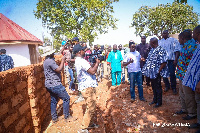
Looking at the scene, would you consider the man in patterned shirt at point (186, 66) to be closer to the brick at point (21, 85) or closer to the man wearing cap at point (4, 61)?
the brick at point (21, 85)

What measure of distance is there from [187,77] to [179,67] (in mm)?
779

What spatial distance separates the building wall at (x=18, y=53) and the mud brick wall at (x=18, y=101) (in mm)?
9519

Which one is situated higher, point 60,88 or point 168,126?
point 60,88

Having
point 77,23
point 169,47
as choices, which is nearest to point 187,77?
point 169,47

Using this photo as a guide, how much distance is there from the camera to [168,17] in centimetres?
2059

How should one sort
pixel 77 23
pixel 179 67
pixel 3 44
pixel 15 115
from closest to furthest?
pixel 15 115 → pixel 179 67 → pixel 3 44 → pixel 77 23

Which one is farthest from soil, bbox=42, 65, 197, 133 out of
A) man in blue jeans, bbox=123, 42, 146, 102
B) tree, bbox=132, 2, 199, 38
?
tree, bbox=132, 2, 199, 38

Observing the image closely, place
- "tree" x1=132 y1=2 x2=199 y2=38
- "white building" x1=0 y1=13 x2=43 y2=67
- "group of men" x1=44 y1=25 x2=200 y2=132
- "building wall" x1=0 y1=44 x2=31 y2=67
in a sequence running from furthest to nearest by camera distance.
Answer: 1. "tree" x1=132 y1=2 x2=199 y2=38
2. "building wall" x1=0 y1=44 x2=31 y2=67
3. "white building" x1=0 y1=13 x2=43 y2=67
4. "group of men" x1=44 y1=25 x2=200 y2=132

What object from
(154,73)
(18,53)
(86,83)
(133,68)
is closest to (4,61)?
(86,83)

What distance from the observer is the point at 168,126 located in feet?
9.42

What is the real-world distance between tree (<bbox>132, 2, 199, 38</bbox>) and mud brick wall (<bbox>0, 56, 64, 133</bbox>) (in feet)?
74.5

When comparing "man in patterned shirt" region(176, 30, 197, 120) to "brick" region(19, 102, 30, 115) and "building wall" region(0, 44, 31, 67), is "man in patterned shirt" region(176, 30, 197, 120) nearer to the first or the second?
"brick" region(19, 102, 30, 115)

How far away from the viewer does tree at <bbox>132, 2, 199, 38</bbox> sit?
20516 millimetres

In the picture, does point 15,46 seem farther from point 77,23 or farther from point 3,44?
point 77,23
